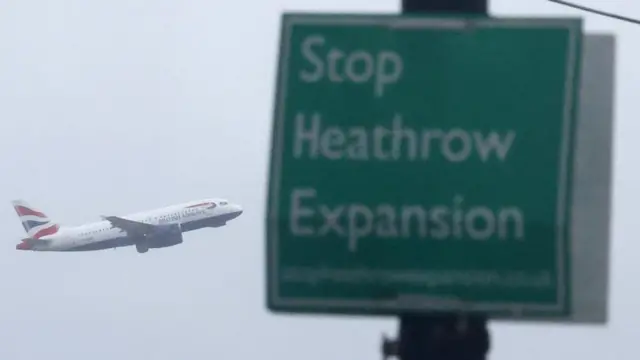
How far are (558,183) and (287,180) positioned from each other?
0.93 metres

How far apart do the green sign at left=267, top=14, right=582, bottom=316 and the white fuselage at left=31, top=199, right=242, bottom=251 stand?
3923 centimetres

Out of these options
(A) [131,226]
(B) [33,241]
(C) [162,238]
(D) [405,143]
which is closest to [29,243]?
(B) [33,241]

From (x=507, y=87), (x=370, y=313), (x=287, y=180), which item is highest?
(x=507, y=87)

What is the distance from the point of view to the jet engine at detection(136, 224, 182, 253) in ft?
148

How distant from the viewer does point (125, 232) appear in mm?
55844

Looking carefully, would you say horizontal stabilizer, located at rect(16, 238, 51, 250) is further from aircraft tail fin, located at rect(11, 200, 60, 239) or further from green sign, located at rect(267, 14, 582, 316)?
green sign, located at rect(267, 14, 582, 316)

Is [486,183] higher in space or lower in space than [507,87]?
lower

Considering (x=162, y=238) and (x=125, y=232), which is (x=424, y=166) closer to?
(x=162, y=238)

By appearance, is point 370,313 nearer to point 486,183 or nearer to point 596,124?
point 486,183

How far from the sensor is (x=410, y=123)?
5.43 m

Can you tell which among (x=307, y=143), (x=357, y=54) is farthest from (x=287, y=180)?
(x=357, y=54)

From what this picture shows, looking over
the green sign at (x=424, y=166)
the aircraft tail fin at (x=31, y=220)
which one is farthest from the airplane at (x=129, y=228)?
the green sign at (x=424, y=166)

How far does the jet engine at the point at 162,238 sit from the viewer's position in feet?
148

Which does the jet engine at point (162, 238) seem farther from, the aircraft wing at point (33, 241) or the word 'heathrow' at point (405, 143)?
the word 'heathrow' at point (405, 143)
